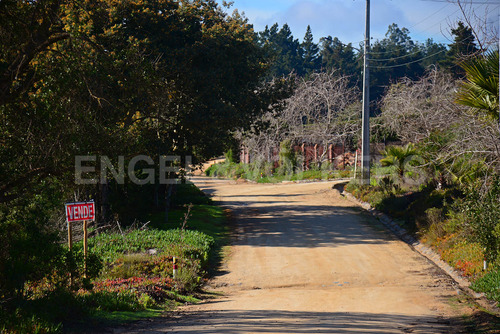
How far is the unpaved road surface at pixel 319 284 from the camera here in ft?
29.0

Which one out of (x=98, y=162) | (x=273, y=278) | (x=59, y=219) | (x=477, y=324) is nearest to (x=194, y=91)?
(x=59, y=219)

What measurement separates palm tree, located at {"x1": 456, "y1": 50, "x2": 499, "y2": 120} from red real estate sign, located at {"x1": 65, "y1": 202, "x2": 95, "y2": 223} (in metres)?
Answer: 8.29

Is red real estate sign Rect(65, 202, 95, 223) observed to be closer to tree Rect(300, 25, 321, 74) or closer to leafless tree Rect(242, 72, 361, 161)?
leafless tree Rect(242, 72, 361, 161)

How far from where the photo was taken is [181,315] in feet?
33.5

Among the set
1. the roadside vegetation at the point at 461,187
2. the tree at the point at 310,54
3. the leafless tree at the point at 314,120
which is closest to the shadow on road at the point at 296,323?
the roadside vegetation at the point at 461,187

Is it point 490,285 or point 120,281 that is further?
point 120,281

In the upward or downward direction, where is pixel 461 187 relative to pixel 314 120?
downward

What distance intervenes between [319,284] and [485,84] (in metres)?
6.37

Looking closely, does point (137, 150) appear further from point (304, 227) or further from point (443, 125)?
point (443, 125)

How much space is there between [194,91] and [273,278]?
1016cm

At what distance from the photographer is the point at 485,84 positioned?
34.0 feet

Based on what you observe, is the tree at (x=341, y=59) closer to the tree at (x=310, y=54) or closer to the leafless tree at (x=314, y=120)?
the tree at (x=310, y=54)

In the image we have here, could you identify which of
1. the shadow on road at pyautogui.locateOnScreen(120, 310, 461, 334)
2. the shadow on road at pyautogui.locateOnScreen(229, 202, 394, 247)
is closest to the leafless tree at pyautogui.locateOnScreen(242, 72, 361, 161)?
the shadow on road at pyautogui.locateOnScreen(229, 202, 394, 247)

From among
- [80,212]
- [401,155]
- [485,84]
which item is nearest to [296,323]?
[80,212]
